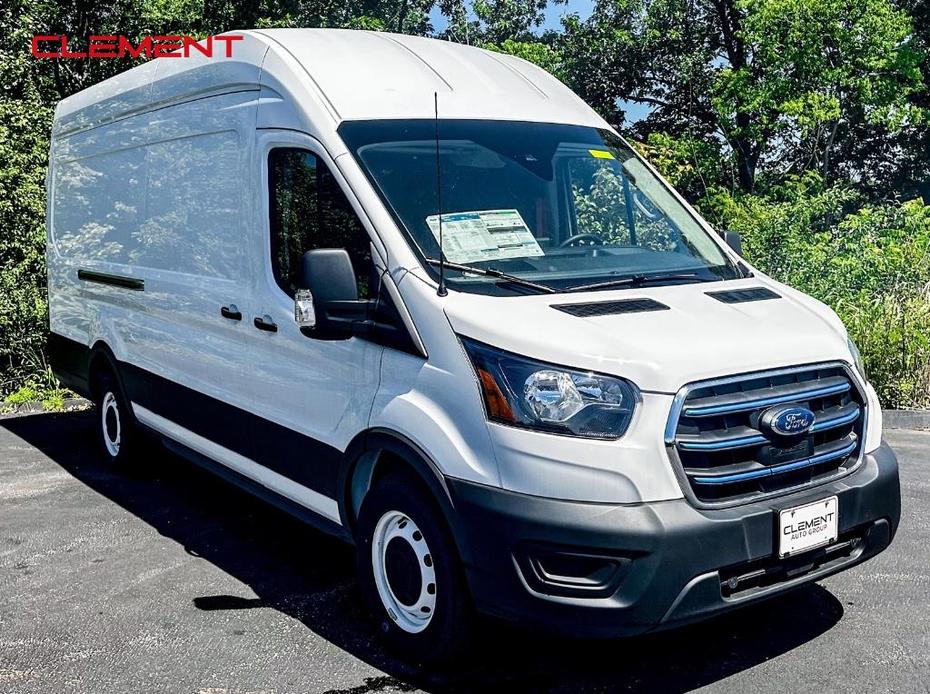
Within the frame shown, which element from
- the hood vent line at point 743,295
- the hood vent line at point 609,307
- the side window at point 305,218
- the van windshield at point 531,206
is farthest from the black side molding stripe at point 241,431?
the hood vent line at point 743,295

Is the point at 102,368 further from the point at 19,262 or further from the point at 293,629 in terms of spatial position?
the point at 19,262

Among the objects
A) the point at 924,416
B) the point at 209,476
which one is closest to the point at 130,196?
the point at 209,476

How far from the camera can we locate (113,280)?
677 centimetres

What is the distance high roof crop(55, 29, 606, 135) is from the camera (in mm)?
4496

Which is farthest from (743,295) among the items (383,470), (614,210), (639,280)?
(383,470)

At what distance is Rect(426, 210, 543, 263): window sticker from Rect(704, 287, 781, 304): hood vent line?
0.74 m

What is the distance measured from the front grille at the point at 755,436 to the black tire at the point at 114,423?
4543mm

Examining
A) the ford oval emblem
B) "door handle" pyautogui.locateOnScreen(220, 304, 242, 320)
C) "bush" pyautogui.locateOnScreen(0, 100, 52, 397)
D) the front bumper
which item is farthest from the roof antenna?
"bush" pyautogui.locateOnScreen(0, 100, 52, 397)

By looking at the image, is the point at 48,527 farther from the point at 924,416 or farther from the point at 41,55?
the point at 41,55

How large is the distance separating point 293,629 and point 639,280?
2090 mm

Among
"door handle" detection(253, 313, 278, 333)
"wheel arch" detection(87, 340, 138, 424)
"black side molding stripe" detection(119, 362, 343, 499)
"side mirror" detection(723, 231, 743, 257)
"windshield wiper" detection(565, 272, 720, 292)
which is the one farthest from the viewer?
"wheel arch" detection(87, 340, 138, 424)

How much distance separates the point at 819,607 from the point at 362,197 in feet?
8.78

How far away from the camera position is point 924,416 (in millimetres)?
8375

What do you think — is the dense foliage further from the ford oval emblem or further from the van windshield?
the ford oval emblem
